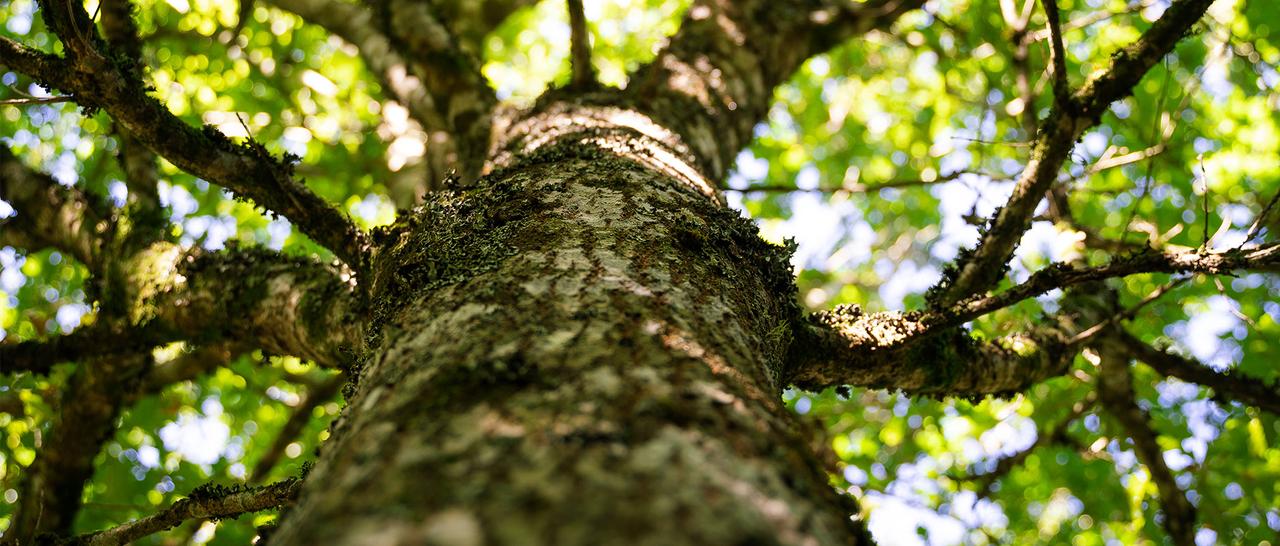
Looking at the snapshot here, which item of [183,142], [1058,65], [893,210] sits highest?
[893,210]

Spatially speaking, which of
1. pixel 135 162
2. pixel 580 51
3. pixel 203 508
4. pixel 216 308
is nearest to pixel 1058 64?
pixel 580 51

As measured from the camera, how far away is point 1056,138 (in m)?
2.69

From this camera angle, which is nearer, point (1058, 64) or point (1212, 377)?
point (1058, 64)

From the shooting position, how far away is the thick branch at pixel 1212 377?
3.34m

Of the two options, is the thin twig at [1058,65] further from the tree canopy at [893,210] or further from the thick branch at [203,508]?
the thick branch at [203,508]

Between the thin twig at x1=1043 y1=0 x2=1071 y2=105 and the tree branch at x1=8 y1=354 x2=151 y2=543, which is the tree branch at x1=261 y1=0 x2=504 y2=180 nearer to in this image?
the tree branch at x1=8 y1=354 x2=151 y2=543

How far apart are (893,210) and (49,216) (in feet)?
27.1

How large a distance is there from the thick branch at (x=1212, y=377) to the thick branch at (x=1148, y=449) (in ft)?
0.79

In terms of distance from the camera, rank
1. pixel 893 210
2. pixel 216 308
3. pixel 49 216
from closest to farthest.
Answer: pixel 216 308
pixel 49 216
pixel 893 210

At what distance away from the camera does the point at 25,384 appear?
181 inches

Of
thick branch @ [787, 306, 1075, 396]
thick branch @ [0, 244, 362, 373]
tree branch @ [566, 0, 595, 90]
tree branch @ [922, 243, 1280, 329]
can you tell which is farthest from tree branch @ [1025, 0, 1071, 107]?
thick branch @ [0, 244, 362, 373]

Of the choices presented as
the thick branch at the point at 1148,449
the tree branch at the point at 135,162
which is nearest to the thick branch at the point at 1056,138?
the thick branch at the point at 1148,449

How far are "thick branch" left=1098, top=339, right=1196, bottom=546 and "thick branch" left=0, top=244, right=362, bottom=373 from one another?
144 inches

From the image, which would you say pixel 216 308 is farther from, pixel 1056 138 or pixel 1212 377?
pixel 1212 377
